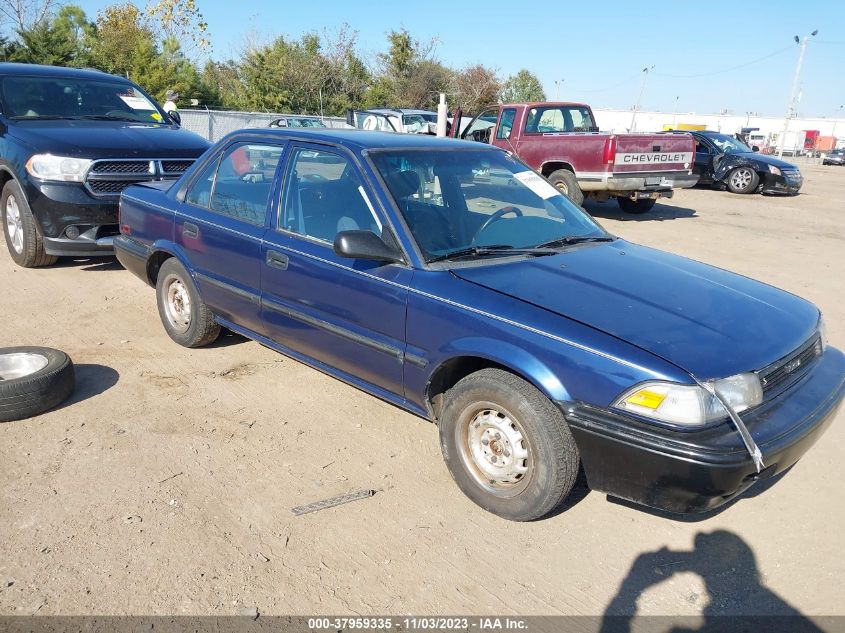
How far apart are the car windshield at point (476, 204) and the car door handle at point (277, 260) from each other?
78 cm

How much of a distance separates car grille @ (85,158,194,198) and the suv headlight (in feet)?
16.8

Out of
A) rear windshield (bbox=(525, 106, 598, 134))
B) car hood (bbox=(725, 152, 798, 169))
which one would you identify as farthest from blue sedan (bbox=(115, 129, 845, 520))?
car hood (bbox=(725, 152, 798, 169))

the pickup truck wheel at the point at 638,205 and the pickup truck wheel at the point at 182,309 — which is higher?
the pickup truck wheel at the point at 638,205

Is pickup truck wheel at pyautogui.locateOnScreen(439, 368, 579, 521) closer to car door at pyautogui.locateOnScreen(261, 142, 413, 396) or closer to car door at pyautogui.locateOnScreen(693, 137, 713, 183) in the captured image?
car door at pyautogui.locateOnScreen(261, 142, 413, 396)

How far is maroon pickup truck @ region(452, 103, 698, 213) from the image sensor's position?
441 inches

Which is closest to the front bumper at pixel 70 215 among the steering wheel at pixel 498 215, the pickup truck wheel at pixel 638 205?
the steering wheel at pixel 498 215

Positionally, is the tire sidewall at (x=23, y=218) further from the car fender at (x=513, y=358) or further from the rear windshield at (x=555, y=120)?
the rear windshield at (x=555, y=120)

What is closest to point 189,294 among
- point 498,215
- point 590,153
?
point 498,215

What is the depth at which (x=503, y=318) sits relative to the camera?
299 centimetres

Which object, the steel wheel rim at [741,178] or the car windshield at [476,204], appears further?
the steel wheel rim at [741,178]

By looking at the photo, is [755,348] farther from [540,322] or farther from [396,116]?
[396,116]

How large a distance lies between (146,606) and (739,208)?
48.8 feet

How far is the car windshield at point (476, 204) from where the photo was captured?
3.59 meters

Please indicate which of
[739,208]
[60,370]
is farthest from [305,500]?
[739,208]
